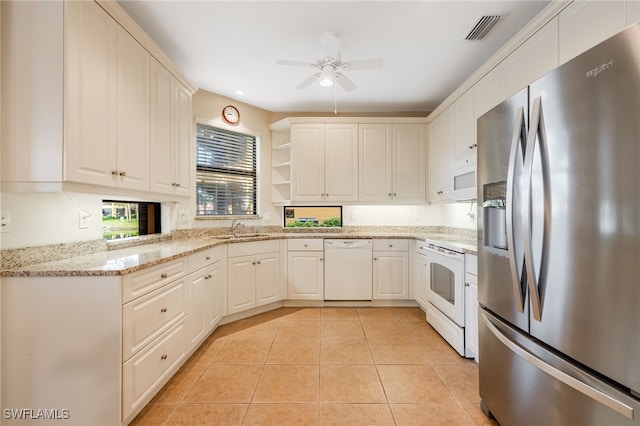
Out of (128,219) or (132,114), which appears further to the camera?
(128,219)

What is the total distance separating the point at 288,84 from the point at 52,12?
202cm

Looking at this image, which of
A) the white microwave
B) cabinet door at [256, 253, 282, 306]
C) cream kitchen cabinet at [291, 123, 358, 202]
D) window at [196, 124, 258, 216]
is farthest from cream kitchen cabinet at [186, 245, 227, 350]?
the white microwave

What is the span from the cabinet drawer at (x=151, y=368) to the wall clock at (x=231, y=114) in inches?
98.8

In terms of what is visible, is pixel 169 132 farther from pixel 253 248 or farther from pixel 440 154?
pixel 440 154

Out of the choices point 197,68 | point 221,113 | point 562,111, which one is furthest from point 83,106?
point 562,111

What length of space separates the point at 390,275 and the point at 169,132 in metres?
2.92

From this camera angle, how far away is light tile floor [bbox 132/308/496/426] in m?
1.59

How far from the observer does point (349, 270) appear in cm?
342

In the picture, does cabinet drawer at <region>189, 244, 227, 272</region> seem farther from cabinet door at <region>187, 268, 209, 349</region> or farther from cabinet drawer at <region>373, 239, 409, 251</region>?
cabinet drawer at <region>373, 239, 409, 251</region>

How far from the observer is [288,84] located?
306 cm

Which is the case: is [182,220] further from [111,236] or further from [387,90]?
[387,90]

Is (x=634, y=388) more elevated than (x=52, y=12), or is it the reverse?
(x=52, y=12)

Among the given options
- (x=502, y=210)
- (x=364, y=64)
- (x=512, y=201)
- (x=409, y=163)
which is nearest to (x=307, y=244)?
(x=409, y=163)

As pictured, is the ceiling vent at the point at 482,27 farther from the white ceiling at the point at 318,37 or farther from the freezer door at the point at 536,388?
the freezer door at the point at 536,388
